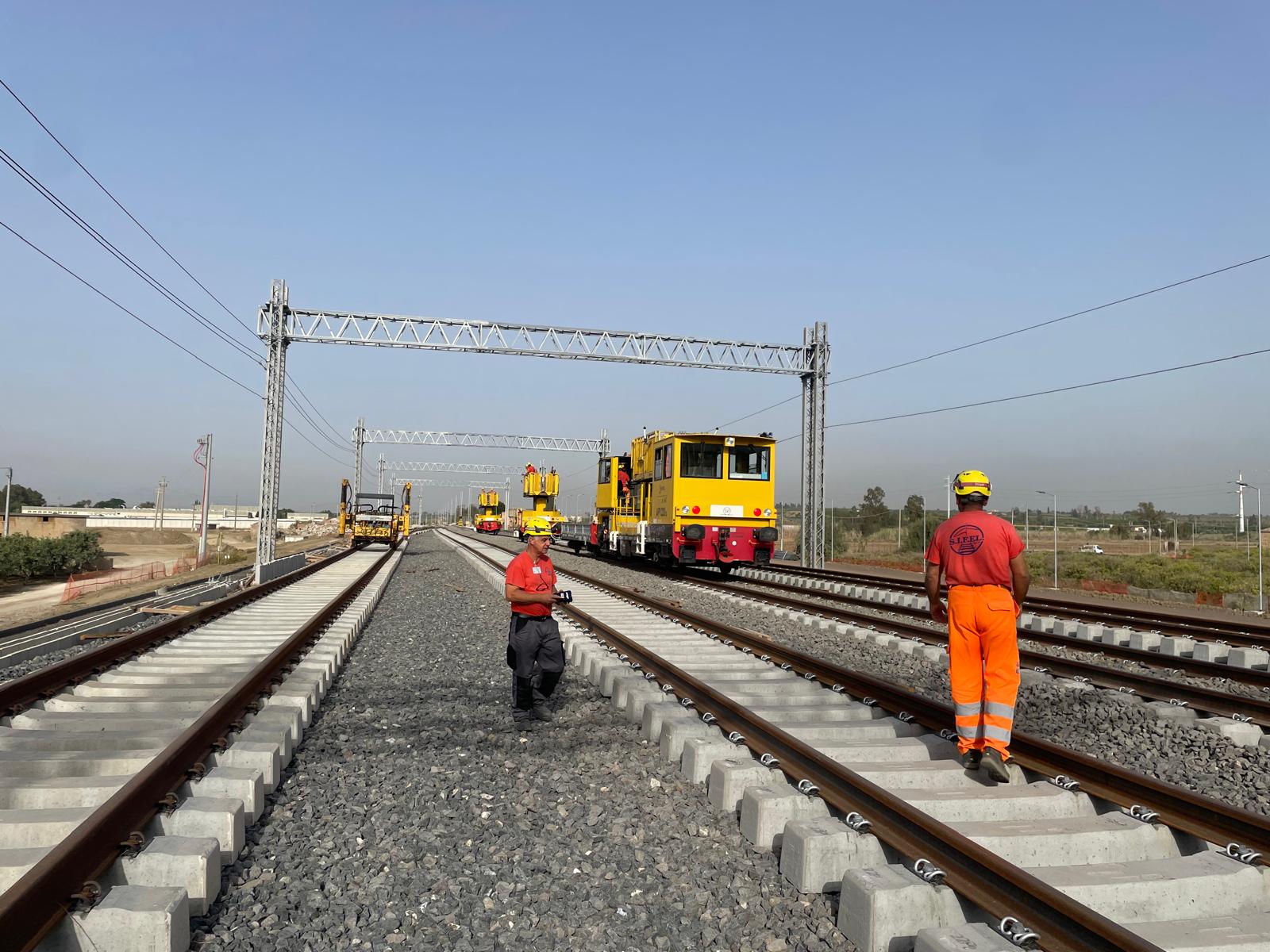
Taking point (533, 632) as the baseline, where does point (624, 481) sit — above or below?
above

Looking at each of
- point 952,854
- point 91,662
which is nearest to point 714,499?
point 91,662

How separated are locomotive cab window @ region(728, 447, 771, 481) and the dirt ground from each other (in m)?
13.4

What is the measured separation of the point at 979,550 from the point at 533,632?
10.3 feet

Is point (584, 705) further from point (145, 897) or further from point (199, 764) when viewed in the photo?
point (145, 897)

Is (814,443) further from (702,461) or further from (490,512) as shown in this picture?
(490,512)

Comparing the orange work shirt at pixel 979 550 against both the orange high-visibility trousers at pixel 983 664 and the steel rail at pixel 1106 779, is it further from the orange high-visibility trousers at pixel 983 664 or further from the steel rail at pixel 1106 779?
the steel rail at pixel 1106 779

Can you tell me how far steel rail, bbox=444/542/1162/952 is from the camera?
275 centimetres

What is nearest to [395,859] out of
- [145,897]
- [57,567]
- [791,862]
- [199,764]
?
[145,897]

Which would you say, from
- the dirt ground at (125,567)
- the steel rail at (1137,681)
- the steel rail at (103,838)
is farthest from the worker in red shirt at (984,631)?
the dirt ground at (125,567)

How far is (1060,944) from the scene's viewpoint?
9.04ft

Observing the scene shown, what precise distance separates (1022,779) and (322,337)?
23.0m

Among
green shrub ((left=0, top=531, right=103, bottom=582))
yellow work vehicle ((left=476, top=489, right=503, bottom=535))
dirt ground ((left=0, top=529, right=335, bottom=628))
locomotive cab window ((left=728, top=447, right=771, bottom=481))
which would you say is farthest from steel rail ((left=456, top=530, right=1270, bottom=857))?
yellow work vehicle ((left=476, top=489, right=503, bottom=535))

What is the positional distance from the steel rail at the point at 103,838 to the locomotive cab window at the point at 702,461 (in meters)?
14.3

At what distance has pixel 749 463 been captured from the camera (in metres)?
20.0
